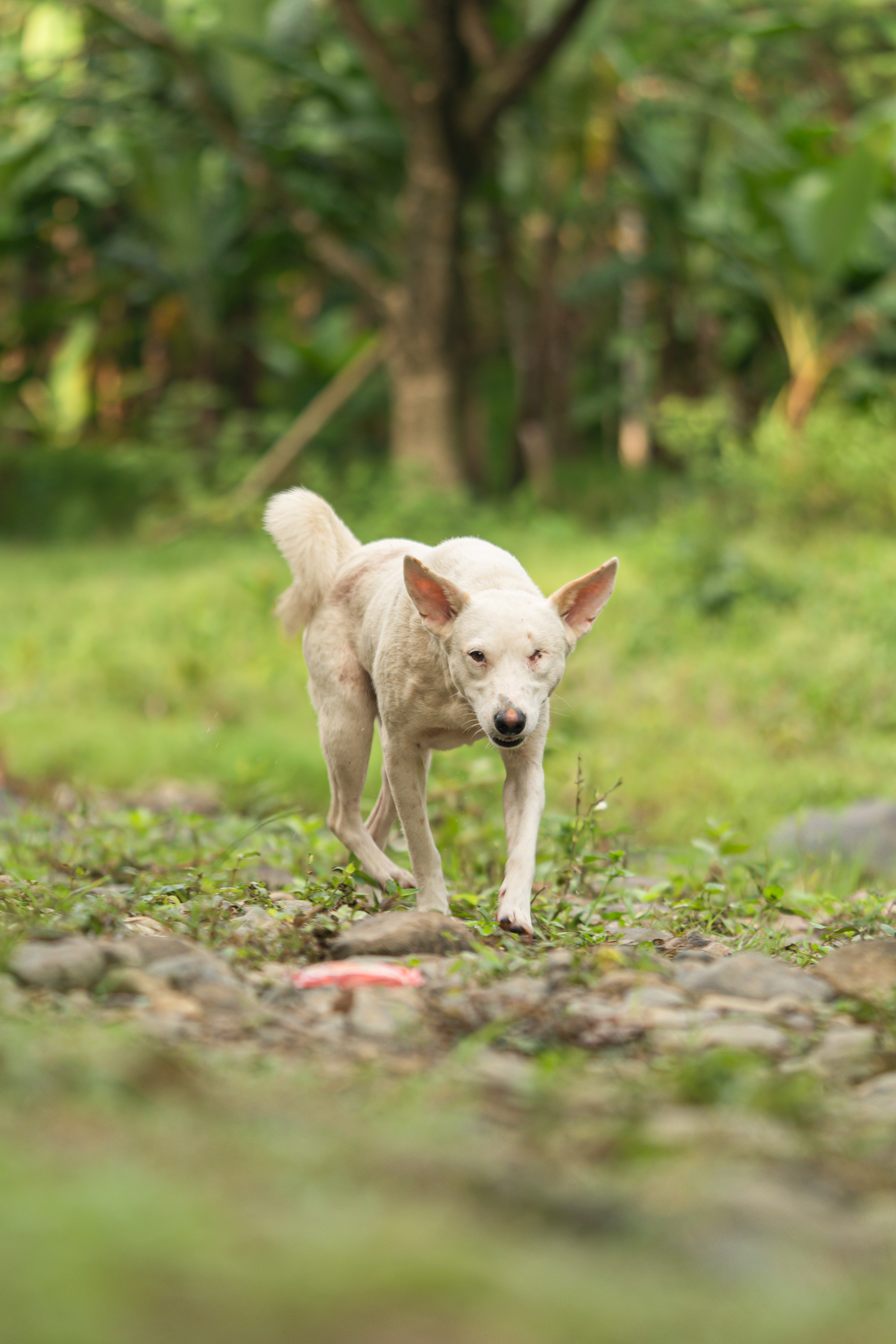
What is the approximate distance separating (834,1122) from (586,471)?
537 inches

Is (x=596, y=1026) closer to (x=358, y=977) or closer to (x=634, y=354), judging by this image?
(x=358, y=977)

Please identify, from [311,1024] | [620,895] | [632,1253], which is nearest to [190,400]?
[620,895]

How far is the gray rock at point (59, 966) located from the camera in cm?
283

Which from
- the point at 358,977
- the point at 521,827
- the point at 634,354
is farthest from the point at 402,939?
the point at 634,354

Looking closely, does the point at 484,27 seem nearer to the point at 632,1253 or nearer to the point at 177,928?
the point at 177,928

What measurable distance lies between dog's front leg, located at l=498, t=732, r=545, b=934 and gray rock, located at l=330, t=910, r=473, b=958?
19 cm

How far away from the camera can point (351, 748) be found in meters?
4.23

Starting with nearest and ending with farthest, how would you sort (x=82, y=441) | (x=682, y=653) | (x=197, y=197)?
(x=682, y=653) < (x=197, y=197) < (x=82, y=441)

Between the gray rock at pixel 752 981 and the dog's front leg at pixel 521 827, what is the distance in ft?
1.65

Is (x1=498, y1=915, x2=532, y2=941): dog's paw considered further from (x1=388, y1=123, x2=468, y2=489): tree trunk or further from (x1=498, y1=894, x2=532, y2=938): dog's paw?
(x1=388, y1=123, x2=468, y2=489): tree trunk

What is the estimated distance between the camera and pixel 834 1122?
242 centimetres

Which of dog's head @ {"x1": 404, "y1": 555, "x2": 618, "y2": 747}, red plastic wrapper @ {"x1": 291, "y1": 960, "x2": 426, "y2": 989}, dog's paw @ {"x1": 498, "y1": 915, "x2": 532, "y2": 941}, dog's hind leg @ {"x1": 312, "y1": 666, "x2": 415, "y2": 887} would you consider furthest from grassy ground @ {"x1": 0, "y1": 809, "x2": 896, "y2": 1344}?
dog's hind leg @ {"x1": 312, "y1": 666, "x2": 415, "y2": 887}

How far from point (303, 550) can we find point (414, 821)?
101 centimetres

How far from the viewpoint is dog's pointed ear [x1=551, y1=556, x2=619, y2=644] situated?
Result: 12.3 ft
